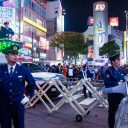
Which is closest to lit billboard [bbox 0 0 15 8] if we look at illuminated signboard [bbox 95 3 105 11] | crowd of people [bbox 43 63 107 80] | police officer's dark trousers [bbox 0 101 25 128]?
police officer's dark trousers [bbox 0 101 25 128]

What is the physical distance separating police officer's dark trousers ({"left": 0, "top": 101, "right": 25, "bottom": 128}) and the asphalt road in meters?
3.76

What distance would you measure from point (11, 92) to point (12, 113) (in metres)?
0.36

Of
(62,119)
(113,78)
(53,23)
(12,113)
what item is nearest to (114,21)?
(53,23)

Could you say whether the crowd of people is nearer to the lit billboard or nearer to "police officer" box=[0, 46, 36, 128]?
the lit billboard

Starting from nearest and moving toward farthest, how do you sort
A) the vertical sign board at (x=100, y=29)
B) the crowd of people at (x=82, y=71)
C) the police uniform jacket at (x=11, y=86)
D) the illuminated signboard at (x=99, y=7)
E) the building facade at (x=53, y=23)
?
1. the police uniform jacket at (x=11, y=86)
2. the crowd of people at (x=82, y=71)
3. the building facade at (x=53, y=23)
4. the vertical sign board at (x=100, y=29)
5. the illuminated signboard at (x=99, y=7)

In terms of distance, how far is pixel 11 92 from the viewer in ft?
21.2

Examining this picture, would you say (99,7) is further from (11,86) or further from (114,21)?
(11,86)

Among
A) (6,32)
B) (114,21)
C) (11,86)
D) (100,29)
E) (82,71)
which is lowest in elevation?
(82,71)

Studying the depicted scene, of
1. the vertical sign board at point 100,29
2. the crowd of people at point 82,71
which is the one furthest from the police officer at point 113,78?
the vertical sign board at point 100,29

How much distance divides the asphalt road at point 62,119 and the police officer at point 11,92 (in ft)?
12.5

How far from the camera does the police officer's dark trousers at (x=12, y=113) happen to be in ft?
21.2

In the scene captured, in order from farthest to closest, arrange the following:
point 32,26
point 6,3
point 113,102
Answer: point 32,26, point 6,3, point 113,102

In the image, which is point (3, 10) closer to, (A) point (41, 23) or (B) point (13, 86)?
(B) point (13, 86)

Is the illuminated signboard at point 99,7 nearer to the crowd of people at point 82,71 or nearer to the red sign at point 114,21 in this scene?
the red sign at point 114,21
